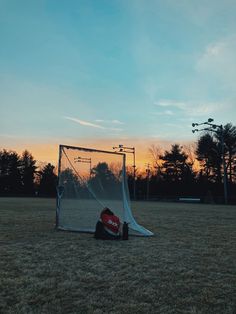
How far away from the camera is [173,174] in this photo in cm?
7050

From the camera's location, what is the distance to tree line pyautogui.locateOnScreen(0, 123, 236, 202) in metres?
60.3

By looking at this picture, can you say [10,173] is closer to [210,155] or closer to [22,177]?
[22,177]

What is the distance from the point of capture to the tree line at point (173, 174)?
6028cm

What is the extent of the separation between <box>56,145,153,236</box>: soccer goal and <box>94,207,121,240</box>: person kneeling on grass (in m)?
1.69

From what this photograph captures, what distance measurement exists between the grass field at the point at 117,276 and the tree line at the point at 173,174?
3533 centimetres

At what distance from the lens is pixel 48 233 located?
1057 centimetres

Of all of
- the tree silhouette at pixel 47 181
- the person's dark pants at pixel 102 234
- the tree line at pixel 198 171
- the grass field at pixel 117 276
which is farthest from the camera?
the tree silhouette at pixel 47 181

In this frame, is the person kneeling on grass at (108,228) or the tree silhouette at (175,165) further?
the tree silhouette at (175,165)

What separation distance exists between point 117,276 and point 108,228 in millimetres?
4309

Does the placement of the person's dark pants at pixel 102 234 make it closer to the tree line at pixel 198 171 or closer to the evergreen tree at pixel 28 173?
the tree line at pixel 198 171

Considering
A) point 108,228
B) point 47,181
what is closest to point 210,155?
point 47,181

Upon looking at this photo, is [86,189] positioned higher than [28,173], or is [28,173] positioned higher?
[28,173]

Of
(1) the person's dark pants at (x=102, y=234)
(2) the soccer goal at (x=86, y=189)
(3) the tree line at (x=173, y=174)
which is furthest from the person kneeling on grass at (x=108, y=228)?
(3) the tree line at (x=173, y=174)

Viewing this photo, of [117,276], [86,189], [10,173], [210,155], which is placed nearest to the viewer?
[117,276]
